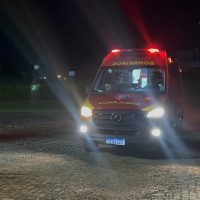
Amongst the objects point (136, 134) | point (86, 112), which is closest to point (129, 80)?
point (86, 112)

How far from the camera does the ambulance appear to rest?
11719 mm

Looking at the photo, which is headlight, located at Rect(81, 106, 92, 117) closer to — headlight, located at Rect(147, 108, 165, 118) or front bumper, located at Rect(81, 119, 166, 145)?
front bumper, located at Rect(81, 119, 166, 145)

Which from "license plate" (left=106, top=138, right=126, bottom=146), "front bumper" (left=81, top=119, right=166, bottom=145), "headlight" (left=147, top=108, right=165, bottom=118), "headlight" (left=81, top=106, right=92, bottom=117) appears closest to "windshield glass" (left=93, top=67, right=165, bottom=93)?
"headlight" (left=81, top=106, right=92, bottom=117)

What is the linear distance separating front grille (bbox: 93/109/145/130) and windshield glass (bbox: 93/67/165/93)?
101cm

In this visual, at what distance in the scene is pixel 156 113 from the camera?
11.8 metres

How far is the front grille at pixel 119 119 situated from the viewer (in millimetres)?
11703

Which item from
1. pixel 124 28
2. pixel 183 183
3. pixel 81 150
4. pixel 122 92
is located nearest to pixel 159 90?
pixel 122 92

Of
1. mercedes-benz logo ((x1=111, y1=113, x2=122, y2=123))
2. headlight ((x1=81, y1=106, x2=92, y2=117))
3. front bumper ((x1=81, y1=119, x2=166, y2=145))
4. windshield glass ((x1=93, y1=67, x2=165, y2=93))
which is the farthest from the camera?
windshield glass ((x1=93, y1=67, x2=165, y2=93))

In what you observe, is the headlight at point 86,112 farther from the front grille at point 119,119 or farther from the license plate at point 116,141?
the license plate at point 116,141

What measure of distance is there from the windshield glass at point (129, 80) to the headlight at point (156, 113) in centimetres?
93

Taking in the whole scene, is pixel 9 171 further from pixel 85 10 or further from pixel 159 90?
pixel 85 10

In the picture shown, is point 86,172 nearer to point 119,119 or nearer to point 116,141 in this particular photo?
point 116,141

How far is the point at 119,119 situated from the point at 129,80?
1659 millimetres

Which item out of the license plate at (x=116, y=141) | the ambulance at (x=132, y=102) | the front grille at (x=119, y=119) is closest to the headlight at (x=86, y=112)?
the ambulance at (x=132, y=102)
